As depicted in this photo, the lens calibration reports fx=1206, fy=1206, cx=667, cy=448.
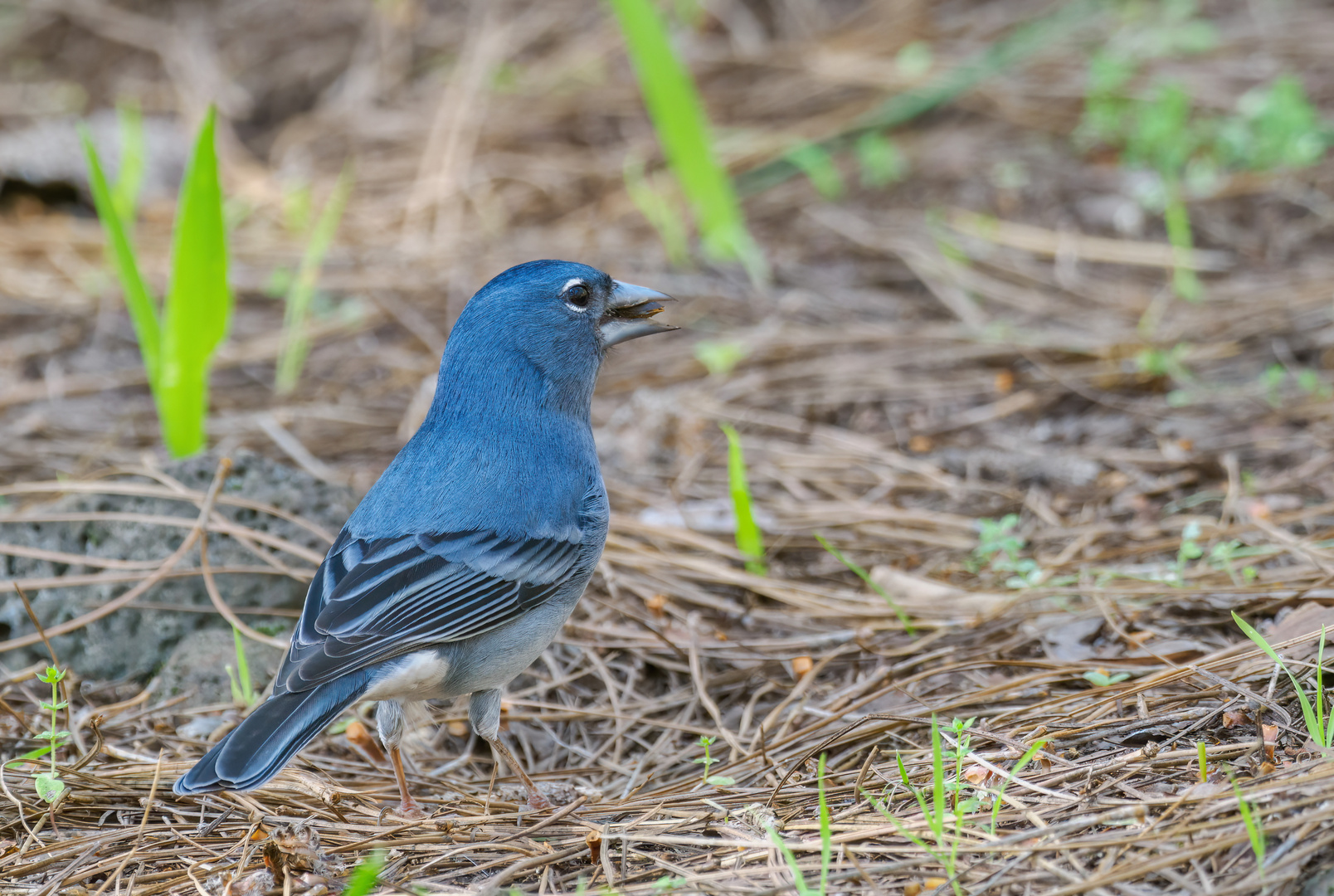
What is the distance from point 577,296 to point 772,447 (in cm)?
147

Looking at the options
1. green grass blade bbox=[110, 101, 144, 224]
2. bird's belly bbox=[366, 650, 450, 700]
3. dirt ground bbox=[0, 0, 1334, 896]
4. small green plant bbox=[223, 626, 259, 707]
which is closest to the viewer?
dirt ground bbox=[0, 0, 1334, 896]

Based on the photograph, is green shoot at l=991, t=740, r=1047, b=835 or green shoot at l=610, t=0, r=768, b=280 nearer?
green shoot at l=991, t=740, r=1047, b=835

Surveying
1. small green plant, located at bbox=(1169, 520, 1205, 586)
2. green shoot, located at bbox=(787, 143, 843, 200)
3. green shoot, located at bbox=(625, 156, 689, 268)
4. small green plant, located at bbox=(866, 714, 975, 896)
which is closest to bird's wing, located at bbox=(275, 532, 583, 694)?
small green plant, located at bbox=(866, 714, 975, 896)

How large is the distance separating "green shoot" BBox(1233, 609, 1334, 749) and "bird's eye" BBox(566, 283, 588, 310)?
6.12 ft

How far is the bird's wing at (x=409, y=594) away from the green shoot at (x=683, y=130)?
3059 mm

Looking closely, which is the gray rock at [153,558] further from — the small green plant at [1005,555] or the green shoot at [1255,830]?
the green shoot at [1255,830]

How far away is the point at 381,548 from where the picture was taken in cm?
286

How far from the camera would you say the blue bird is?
8.63 feet

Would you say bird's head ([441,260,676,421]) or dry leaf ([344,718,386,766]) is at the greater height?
bird's head ([441,260,676,421])

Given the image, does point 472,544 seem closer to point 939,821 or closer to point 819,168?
point 939,821

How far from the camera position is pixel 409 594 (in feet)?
9.17

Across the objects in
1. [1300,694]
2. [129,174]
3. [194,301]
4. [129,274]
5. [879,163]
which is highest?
[129,174]

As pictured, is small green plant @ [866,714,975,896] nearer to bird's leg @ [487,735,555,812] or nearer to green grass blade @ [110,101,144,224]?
bird's leg @ [487,735,555,812]

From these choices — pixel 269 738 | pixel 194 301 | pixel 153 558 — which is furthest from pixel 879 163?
pixel 269 738
